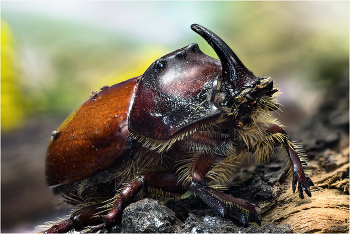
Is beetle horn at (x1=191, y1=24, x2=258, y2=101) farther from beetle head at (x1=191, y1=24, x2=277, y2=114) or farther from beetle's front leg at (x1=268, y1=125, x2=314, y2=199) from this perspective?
Result: beetle's front leg at (x1=268, y1=125, x2=314, y2=199)

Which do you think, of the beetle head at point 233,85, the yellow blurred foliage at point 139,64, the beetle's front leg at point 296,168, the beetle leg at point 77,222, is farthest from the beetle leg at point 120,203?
the yellow blurred foliage at point 139,64

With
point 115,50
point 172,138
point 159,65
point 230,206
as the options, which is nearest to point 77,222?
point 172,138

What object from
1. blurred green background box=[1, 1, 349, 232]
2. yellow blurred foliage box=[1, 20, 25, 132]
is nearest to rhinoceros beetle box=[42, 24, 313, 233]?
blurred green background box=[1, 1, 349, 232]

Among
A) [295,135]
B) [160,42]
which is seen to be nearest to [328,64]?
[295,135]

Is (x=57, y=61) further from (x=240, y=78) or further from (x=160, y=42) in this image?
(x=240, y=78)

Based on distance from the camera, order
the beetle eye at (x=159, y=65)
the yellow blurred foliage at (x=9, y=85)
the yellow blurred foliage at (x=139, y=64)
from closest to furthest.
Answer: the beetle eye at (x=159, y=65) < the yellow blurred foliage at (x=9, y=85) < the yellow blurred foliage at (x=139, y=64)

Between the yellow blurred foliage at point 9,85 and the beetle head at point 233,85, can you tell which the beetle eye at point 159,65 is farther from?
the yellow blurred foliage at point 9,85
